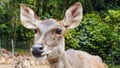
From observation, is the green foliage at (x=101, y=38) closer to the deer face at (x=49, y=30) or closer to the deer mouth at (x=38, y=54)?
the deer face at (x=49, y=30)

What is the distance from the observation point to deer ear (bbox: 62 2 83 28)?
6.05 metres

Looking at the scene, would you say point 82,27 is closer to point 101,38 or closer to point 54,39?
point 101,38

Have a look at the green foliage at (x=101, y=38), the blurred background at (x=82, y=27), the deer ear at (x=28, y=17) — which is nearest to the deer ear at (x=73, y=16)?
the deer ear at (x=28, y=17)

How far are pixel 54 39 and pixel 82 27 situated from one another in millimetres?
8292

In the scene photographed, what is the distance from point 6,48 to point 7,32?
0.59m

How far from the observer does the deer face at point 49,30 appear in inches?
208

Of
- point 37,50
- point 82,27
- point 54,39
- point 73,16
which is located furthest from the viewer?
point 82,27

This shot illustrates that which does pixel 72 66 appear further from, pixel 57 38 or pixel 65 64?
pixel 57 38

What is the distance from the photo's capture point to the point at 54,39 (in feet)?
18.3

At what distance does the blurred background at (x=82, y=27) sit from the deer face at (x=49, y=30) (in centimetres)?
631

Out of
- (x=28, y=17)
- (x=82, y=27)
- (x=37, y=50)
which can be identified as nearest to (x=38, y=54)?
(x=37, y=50)

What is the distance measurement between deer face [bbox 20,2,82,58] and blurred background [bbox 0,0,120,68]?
20.7 ft

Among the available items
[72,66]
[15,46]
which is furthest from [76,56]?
[15,46]

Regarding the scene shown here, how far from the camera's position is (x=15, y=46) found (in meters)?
15.9
